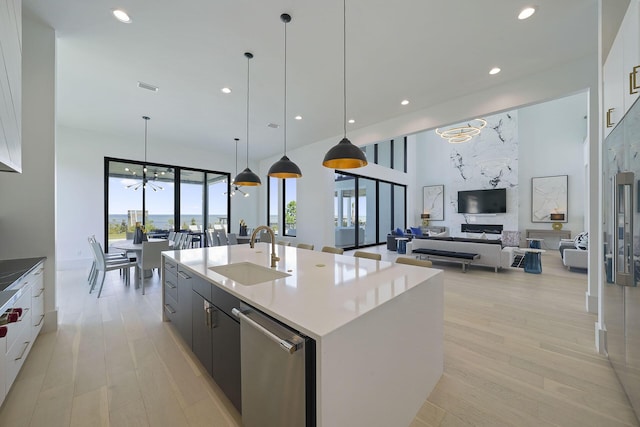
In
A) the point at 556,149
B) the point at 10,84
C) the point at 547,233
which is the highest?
the point at 556,149

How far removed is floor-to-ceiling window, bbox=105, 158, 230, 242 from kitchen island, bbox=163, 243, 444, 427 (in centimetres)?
589

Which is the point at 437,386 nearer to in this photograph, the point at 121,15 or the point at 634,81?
the point at 634,81

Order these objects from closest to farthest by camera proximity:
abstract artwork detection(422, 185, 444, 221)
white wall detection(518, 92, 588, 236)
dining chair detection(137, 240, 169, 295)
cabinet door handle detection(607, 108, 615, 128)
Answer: cabinet door handle detection(607, 108, 615, 128) → dining chair detection(137, 240, 169, 295) → white wall detection(518, 92, 588, 236) → abstract artwork detection(422, 185, 444, 221)

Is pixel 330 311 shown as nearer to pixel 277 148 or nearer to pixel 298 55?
pixel 298 55

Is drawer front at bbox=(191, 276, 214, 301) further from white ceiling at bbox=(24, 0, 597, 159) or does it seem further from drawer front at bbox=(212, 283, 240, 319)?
white ceiling at bbox=(24, 0, 597, 159)

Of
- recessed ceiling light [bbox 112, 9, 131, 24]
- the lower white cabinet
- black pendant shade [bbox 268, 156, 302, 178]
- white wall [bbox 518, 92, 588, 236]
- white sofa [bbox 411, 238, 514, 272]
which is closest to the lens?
the lower white cabinet

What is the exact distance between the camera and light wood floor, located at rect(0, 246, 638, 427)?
5.14 ft

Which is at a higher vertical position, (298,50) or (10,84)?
(298,50)

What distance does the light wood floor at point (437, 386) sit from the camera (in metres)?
1.57

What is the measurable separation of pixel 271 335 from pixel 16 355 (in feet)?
7.22

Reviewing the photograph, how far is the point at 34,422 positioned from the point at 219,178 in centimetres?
745

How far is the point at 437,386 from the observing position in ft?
6.01

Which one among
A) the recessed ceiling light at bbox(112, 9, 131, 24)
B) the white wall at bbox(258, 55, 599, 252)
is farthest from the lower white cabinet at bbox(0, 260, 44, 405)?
the white wall at bbox(258, 55, 599, 252)

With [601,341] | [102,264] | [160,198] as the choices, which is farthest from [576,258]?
[160,198]
